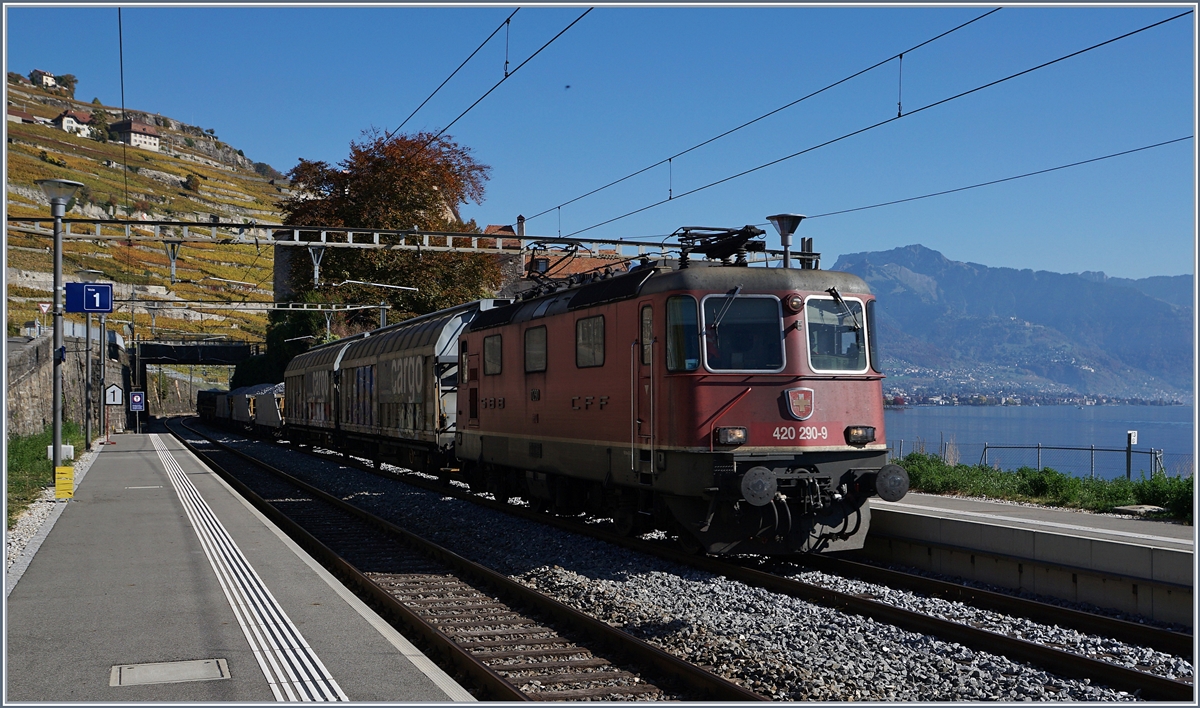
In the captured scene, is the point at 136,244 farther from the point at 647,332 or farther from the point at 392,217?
the point at 647,332

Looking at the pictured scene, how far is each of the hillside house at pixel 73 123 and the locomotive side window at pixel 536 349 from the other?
201 metres

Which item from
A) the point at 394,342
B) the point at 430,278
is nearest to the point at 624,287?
the point at 394,342

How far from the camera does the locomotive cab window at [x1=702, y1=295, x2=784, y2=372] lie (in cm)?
1169

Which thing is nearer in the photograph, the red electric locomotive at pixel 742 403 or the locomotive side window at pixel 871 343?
the red electric locomotive at pixel 742 403

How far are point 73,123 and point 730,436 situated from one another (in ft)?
692

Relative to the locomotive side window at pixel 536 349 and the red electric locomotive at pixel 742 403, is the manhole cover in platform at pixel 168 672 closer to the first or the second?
the red electric locomotive at pixel 742 403

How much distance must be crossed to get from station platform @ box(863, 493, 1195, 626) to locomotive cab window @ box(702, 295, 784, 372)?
9.31 feet

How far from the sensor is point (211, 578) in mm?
10867

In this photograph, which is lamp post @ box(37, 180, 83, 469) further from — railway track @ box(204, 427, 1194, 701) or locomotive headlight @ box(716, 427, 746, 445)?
locomotive headlight @ box(716, 427, 746, 445)

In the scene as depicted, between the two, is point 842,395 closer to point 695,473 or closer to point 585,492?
point 695,473

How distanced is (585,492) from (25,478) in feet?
43.9

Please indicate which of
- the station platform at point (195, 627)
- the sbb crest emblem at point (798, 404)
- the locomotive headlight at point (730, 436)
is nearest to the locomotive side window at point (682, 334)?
the locomotive headlight at point (730, 436)

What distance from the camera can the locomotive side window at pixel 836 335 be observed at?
39.4 ft

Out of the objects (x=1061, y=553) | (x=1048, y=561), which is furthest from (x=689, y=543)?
(x=1061, y=553)
